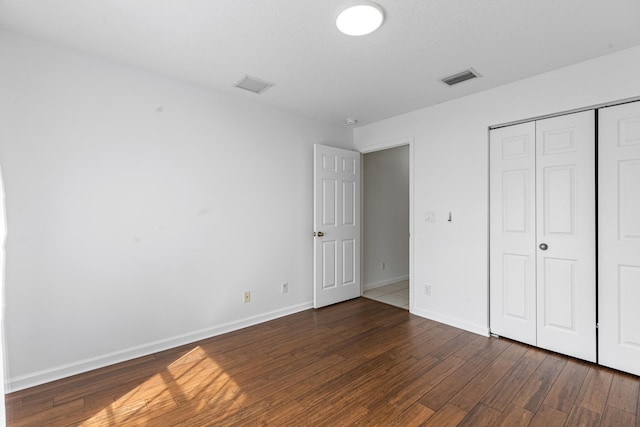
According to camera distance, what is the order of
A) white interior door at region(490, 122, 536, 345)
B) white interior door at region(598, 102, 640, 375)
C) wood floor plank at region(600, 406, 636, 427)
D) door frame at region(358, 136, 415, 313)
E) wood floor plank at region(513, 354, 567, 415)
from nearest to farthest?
1. wood floor plank at region(600, 406, 636, 427)
2. wood floor plank at region(513, 354, 567, 415)
3. white interior door at region(598, 102, 640, 375)
4. white interior door at region(490, 122, 536, 345)
5. door frame at region(358, 136, 415, 313)

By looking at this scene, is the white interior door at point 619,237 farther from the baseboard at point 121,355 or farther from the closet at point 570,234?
the baseboard at point 121,355

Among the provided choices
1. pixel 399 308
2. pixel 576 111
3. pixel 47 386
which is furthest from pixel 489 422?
pixel 47 386

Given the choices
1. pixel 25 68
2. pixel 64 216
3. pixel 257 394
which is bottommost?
pixel 257 394

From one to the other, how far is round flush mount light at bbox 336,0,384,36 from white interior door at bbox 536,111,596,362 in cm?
186

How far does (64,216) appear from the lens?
2402 mm

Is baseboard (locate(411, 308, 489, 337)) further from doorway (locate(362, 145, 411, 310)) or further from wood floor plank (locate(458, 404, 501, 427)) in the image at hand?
wood floor plank (locate(458, 404, 501, 427))

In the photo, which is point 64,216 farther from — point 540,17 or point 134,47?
point 540,17

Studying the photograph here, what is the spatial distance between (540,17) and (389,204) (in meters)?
3.48

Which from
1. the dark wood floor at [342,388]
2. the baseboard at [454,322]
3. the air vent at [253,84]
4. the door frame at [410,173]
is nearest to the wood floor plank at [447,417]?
the dark wood floor at [342,388]

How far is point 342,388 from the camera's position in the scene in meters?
2.25

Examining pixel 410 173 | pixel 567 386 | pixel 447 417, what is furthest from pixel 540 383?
pixel 410 173

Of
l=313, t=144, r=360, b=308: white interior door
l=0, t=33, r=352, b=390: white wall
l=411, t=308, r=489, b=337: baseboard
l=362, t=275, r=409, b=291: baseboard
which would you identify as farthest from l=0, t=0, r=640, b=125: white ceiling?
l=362, t=275, r=409, b=291: baseboard

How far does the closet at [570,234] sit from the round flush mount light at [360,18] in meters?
1.82

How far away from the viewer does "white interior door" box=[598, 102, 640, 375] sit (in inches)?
94.3
